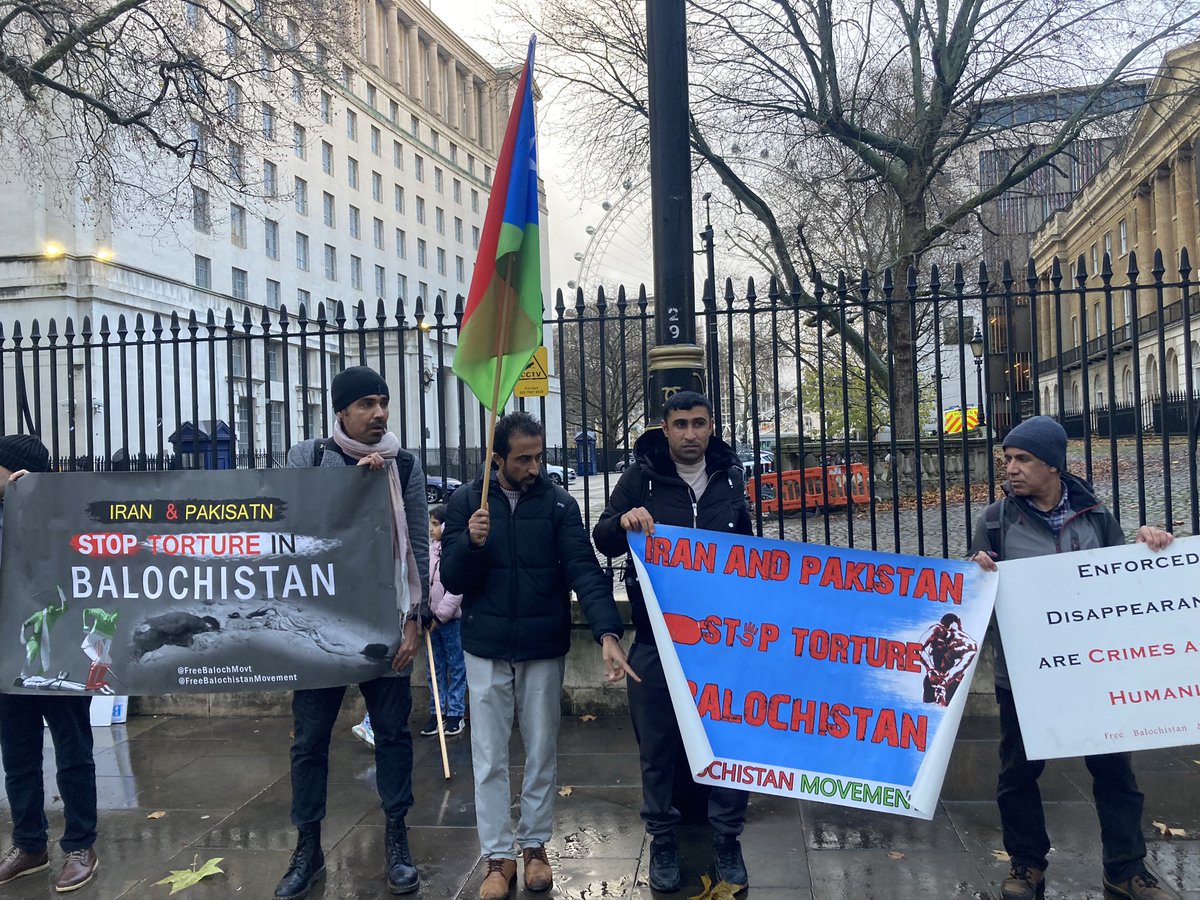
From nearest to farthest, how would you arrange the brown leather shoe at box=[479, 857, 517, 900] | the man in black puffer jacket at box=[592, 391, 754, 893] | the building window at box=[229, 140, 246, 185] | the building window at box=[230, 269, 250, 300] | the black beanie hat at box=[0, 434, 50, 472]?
the brown leather shoe at box=[479, 857, 517, 900]
the man in black puffer jacket at box=[592, 391, 754, 893]
the black beanie hat at box=[0, 434, 50, 472]
the building window at box=[229, 140, 246, 185]
the building window at box=[230, 269, 250, 300]

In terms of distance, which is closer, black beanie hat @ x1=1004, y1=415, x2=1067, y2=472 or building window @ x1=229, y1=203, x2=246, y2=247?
black beanie hat @ x1=1004, y1=415, x2=1067, y2=472

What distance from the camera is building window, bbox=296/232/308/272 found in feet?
162

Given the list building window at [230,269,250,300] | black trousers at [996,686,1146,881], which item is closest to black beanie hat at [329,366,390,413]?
black trousers at [996,686,1146,881]

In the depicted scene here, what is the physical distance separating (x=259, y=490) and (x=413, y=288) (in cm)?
6130

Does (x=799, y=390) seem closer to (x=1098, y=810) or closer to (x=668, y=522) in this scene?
(x=668, y=522)

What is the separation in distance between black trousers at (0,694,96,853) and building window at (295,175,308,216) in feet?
160

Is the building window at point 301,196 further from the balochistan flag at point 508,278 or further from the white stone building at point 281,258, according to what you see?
the balochistan flag at point 508,278

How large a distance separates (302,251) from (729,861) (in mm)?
51174

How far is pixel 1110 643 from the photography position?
3.46 m

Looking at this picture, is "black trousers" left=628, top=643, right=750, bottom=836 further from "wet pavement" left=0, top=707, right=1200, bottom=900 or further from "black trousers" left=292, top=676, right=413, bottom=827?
"black trousers" left=292, top=676, right=413, bottom=827

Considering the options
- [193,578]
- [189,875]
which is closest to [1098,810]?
[189,875]

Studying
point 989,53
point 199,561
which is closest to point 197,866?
point 199,561

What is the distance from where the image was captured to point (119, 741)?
571 cm

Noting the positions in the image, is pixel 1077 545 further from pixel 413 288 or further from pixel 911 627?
pixel 413 288
